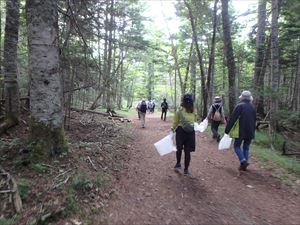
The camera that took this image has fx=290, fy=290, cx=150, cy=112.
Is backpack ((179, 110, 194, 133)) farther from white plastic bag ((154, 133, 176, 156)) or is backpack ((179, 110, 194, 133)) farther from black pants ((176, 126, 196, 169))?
white plastic bag ((154, 133, 176, 156))

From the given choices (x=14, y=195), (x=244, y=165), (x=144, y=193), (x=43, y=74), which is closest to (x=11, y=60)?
(x=43, y=74)

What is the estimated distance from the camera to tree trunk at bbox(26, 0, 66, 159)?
19.2 feet

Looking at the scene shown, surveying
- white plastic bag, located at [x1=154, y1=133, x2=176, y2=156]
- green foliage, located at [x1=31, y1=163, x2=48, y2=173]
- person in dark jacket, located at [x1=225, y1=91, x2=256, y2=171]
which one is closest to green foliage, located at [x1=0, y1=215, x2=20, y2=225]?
green foliage, located at [x1=31, y1=163, x2=48, y2=173]

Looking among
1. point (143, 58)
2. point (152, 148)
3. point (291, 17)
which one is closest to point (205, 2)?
point (291, 17)

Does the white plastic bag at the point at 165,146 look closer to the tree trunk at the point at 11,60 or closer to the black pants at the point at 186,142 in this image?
the black pants at the point at 186,142

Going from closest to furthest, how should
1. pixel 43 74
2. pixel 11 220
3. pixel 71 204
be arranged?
1. pixel 11 220
2. pixel 71 204
3. pixel 43 74

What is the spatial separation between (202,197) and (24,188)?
3.27 meters

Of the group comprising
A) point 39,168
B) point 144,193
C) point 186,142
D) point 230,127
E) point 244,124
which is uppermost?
point 244,124

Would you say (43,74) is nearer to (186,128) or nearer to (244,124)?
(186,128)

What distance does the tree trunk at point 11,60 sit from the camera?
898 cm

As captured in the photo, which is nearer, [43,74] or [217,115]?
[43,74]

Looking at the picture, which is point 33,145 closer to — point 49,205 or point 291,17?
point 49,205

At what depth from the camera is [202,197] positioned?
568 centimetres

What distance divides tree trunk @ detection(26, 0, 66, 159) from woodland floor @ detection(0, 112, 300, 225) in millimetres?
530
